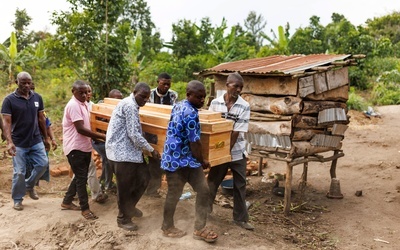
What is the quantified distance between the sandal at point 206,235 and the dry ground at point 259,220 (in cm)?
6

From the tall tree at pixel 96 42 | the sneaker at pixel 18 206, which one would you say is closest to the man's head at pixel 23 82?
the sneaker at pixel 18 206

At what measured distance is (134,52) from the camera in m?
15.1

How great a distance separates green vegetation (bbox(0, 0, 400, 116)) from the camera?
1170 centimetres

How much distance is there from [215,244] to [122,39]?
8930 millimetres

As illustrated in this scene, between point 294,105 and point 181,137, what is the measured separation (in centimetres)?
275

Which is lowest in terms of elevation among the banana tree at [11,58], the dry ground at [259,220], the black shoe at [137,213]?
the dry ground at [259,220]

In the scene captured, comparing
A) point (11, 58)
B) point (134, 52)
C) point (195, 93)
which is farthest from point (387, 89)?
point (195, 93)

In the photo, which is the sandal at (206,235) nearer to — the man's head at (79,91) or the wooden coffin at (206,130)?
the wooden coffin at (206,130)

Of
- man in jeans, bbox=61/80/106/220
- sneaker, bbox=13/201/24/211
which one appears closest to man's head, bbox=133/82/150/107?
man in jeans, bbox=61/80/106/220

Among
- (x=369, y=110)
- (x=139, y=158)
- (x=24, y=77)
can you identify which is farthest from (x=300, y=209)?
(x=369, y=110)

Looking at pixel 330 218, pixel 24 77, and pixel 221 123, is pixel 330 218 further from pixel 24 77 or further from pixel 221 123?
pixel 24 77

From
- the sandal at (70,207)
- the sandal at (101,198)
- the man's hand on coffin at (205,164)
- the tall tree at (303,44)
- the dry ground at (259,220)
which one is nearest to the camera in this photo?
the man's hand on coffin at (205,164)

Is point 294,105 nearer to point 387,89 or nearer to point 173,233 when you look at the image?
point 173,233

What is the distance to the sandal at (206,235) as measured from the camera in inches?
169
